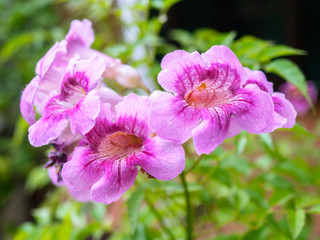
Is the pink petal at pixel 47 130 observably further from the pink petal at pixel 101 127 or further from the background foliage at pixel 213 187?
the background foliage at pixel 213 187

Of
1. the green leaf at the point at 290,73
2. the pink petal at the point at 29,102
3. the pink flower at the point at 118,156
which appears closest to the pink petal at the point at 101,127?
the pink flower at the point at 118,156

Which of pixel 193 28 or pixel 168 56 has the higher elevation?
pixel 168 56

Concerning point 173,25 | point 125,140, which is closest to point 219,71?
point 125,140

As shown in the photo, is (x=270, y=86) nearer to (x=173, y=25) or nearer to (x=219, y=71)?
(x=219, y=71)

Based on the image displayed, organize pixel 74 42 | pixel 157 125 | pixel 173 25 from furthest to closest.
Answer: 1. pixel 173 25
2. pixel 74 42
3. pixel 157 125

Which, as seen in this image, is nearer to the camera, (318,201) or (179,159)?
(179,159)

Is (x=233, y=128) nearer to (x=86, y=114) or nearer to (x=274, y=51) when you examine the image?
(x=86, y=114)

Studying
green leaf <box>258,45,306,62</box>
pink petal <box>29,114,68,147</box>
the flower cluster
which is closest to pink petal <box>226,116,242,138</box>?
the flower cluster

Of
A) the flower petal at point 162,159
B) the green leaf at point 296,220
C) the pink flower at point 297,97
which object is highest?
the flower petal at point 162,159
